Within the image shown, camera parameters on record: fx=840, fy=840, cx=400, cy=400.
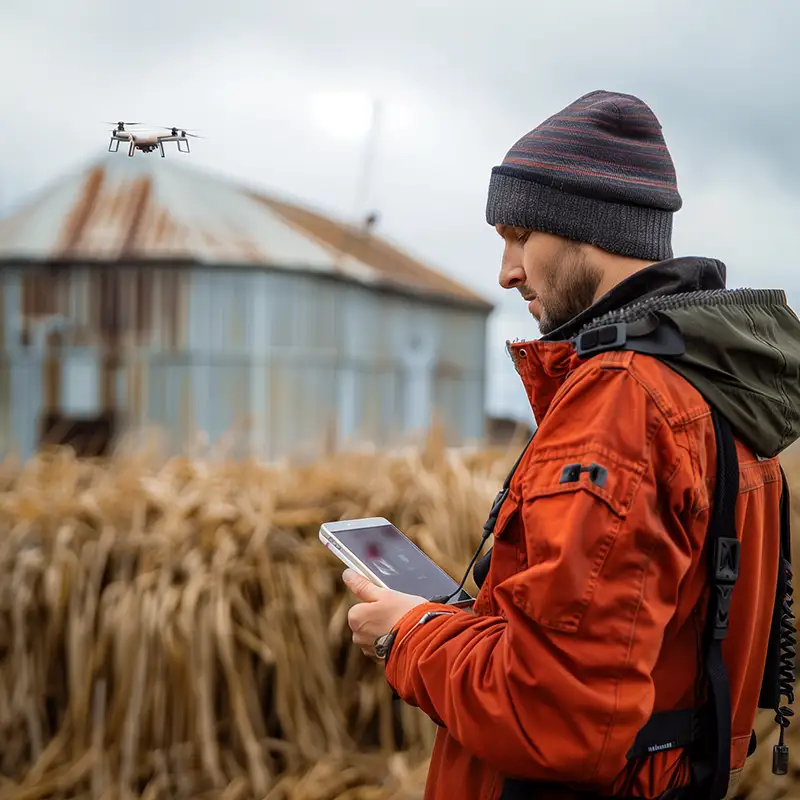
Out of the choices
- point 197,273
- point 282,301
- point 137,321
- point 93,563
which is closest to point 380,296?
point 282,301

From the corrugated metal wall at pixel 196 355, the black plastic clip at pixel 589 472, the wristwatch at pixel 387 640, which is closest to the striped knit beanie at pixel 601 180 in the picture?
the black plastic clip at pixel 589 472

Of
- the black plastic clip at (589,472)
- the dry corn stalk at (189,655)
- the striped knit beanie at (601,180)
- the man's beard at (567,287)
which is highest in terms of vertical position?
the striped knit beanie at (601,180)

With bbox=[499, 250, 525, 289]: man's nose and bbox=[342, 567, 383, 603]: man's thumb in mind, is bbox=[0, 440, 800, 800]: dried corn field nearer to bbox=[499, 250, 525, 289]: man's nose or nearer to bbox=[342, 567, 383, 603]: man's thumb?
bbox=[342, 567, 383, 603]: man's thumb

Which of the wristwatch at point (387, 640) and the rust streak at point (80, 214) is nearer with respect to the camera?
the wristwatch at point (387, 640)

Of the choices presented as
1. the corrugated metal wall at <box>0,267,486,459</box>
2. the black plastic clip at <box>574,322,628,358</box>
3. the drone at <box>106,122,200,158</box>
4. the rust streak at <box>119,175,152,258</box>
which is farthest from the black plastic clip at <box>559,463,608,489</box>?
the rust streak at <box>119,175,152,258</box>

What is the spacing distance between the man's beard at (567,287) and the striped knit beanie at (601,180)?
0.02 metres

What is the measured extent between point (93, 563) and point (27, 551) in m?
0.15

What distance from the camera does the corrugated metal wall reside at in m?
3.28

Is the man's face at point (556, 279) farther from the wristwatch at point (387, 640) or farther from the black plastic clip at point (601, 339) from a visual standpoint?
the wristwatch at point (387, 640)

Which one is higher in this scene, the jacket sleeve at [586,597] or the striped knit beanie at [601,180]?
the striped knit beanie at [601,180]

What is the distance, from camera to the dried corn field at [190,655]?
1.79 m

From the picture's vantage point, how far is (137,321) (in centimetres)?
334

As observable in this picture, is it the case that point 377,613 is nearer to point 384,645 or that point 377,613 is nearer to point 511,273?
point 384,645

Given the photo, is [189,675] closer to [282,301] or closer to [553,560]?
[553,560]
